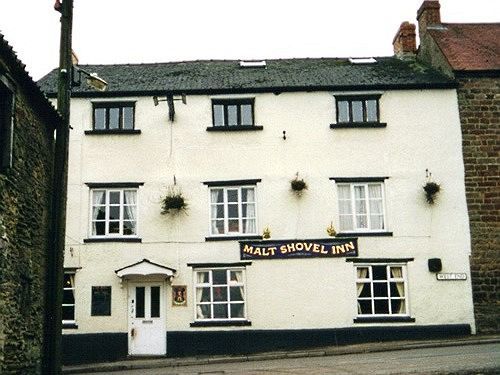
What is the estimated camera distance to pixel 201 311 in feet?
61.7

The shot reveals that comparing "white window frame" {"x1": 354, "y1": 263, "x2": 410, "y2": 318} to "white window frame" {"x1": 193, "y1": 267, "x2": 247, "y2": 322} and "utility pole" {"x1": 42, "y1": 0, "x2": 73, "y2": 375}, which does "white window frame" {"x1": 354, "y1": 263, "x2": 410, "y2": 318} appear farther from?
"utility pole" {"x1": 42, "y1": 0, "x2": 73, "y2": 375}

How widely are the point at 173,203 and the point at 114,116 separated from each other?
345 centimetres

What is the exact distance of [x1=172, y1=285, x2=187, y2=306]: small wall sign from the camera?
18.7 meters

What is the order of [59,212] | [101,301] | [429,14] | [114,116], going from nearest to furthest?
1. [59,212]
2. [101,301]
3. [114,116]
4. [429,14]

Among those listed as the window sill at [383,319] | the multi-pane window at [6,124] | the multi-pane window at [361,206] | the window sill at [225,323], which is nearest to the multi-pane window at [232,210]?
the window sill at [225,323]

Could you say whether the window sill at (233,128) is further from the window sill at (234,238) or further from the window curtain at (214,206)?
the window sill at (234,238)

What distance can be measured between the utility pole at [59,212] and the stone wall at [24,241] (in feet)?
2.16

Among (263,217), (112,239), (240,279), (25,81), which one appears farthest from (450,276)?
(25,81)

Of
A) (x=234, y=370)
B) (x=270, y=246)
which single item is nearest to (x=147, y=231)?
(x=270, y=246)

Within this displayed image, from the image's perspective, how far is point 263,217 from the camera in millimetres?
19109

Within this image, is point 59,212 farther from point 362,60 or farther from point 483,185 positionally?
point 362,60

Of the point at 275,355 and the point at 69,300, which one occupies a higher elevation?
the point at 69,300

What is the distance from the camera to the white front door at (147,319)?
1850 centimetres

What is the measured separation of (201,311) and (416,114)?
8875 millimetres
